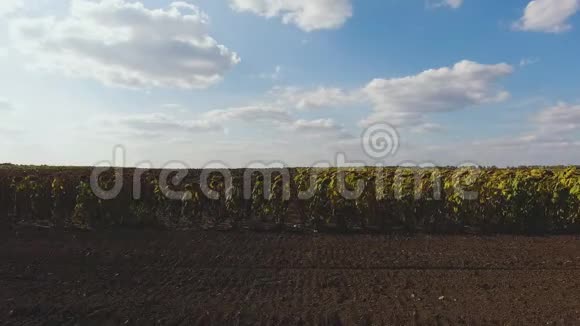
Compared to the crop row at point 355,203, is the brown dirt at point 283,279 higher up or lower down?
lower down

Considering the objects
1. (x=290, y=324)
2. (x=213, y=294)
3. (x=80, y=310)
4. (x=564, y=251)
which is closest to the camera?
(x=290, y=324)

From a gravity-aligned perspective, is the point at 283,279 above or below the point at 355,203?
below

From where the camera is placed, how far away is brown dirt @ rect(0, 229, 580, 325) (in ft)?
19.6

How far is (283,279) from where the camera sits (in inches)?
290

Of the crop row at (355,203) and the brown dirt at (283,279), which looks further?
the crop row at (355,203)

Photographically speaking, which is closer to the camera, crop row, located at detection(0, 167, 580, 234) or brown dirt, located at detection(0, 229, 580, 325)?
brown dirt, located at detection(0, 229, 580, 325)

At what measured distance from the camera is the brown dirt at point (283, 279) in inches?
235

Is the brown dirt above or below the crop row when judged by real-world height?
below

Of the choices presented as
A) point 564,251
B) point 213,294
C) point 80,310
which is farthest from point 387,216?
point 80,310

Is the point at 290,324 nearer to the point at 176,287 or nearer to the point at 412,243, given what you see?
the point at 176,287

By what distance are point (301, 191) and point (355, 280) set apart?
12.3 ft

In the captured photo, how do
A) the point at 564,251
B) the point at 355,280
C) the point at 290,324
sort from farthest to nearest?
the point at 564,251 < the point at 355,280 < the point at 290,324

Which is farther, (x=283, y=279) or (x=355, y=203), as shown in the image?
(x=355, y=203)

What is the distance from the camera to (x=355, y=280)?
7.29 meters
